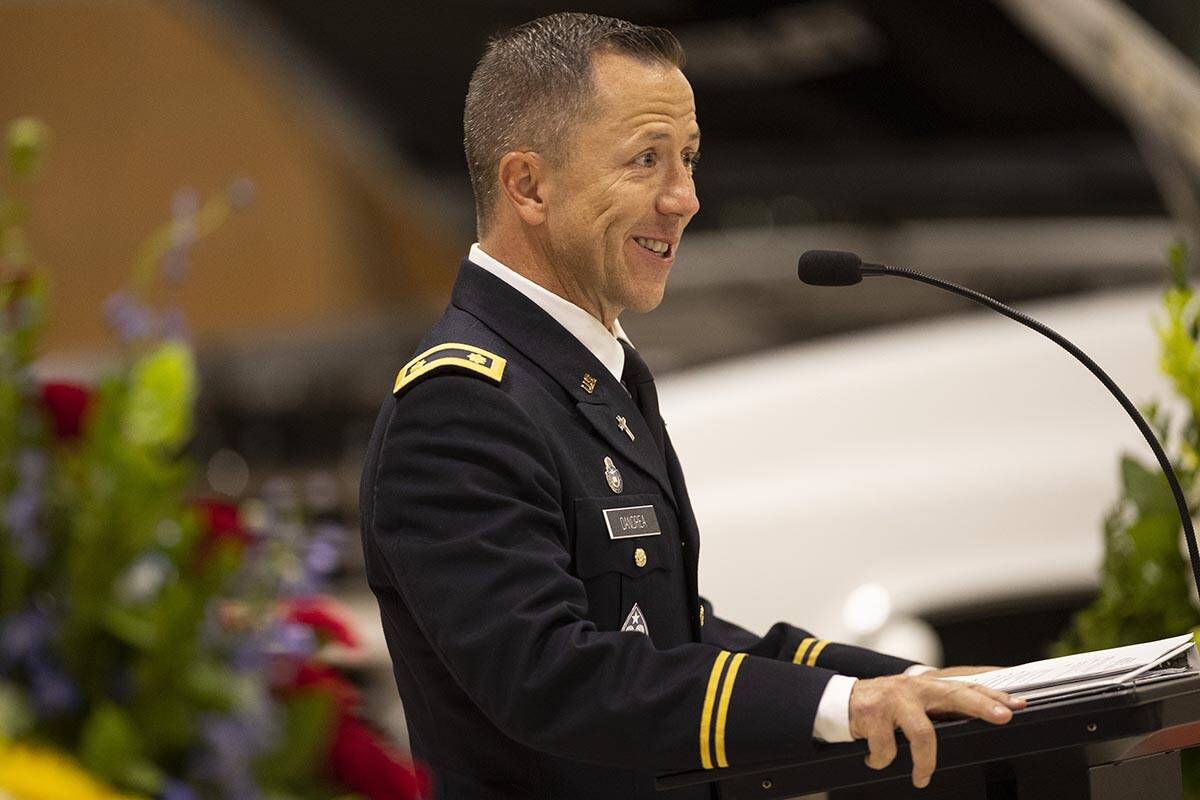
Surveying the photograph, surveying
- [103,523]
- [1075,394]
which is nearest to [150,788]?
[103,523]

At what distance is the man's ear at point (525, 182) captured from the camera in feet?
4.72

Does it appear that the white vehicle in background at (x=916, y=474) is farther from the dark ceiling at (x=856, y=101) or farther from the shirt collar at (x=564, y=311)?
the shirt collar at (x=564, y=311)

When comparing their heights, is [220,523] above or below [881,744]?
above

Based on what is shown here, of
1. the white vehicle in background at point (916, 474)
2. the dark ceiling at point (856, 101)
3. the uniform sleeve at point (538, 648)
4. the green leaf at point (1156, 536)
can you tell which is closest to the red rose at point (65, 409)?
the uniform sleeve at point (538, 648)

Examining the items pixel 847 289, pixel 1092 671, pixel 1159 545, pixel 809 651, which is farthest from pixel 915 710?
pixel 847 289

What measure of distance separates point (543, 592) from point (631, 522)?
0.18 meters

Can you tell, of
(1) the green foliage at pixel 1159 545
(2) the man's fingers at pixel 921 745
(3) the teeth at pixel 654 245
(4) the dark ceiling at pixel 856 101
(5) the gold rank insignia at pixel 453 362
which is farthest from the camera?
(4) the dark ceiling at pixel 856 101

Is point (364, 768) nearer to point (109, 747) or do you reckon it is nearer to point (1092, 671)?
point (109, 747)

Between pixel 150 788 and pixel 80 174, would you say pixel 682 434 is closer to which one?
pixel 150 788

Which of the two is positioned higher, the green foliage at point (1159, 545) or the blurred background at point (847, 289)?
the blurred background at point (847, 289)

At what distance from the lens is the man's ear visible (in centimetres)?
144

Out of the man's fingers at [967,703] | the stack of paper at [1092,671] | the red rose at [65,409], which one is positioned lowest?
the man's fingers at [967,703]

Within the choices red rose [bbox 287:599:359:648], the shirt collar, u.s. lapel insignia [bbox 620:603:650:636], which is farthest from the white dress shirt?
red rose [bbox 287:599:359:648]

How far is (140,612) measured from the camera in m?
0.74
